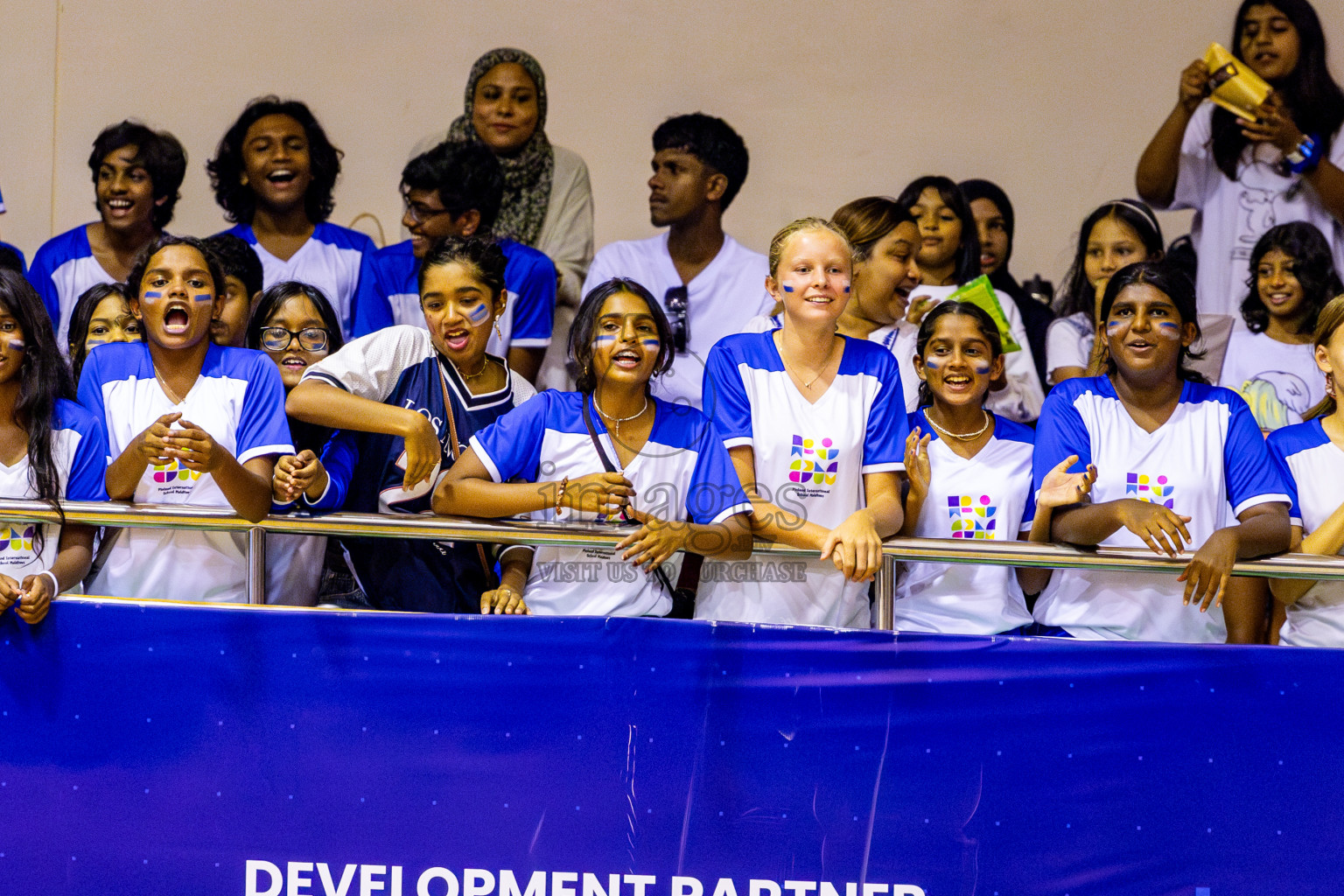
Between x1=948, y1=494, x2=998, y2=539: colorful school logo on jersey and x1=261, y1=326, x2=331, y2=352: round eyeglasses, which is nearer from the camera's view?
x1=948, y1=494, x2=998, y2=539: colorful school logo on jersey

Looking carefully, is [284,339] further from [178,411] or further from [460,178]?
[460,178]

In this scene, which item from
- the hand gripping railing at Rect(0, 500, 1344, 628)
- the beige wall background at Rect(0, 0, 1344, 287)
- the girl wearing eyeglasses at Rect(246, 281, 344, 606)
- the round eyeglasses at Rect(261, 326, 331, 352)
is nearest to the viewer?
the hand gripping railing at Rect(0, 500, 1344, 628)

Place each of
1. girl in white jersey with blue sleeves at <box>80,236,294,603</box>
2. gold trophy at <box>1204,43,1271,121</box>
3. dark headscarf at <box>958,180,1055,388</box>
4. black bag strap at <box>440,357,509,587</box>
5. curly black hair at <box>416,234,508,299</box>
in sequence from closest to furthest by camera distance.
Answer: girl in white jersey with blue sleeves at <box>80,236,294,603</box> < black bag strap at <box>440,357,509,587</box> < curly black hair at <box>416,234,508,299</box> < gold trophy at <box>1204,43,1271,121</box> < dark headscarf at <box>958,180,1055,388</box>

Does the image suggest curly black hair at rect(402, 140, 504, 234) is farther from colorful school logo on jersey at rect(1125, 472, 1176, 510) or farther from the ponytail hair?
the ponytail hair

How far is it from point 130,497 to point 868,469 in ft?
5.71

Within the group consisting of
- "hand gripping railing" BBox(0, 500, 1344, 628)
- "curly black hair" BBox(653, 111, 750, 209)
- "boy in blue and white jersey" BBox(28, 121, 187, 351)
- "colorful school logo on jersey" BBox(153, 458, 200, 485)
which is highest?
"curly black hair" BBox(653, 111, 750, 209)

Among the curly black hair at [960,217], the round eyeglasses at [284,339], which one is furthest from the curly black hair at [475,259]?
the curly black hair at [960,217]

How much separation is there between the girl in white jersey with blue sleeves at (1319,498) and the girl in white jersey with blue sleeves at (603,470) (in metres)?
1.32

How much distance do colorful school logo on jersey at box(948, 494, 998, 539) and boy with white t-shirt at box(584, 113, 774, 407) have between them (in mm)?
1611

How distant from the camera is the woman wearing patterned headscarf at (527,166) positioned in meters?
5.27

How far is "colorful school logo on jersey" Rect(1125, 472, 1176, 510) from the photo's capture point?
344cm

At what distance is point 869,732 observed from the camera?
3.17m

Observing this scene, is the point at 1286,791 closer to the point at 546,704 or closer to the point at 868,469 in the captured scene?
the point at 868,469

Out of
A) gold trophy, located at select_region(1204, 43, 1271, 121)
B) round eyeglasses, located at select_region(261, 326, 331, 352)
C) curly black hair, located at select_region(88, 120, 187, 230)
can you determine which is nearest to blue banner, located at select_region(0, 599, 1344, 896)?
round eyeglasses, located at select_region(261, 326, 331, 352)
